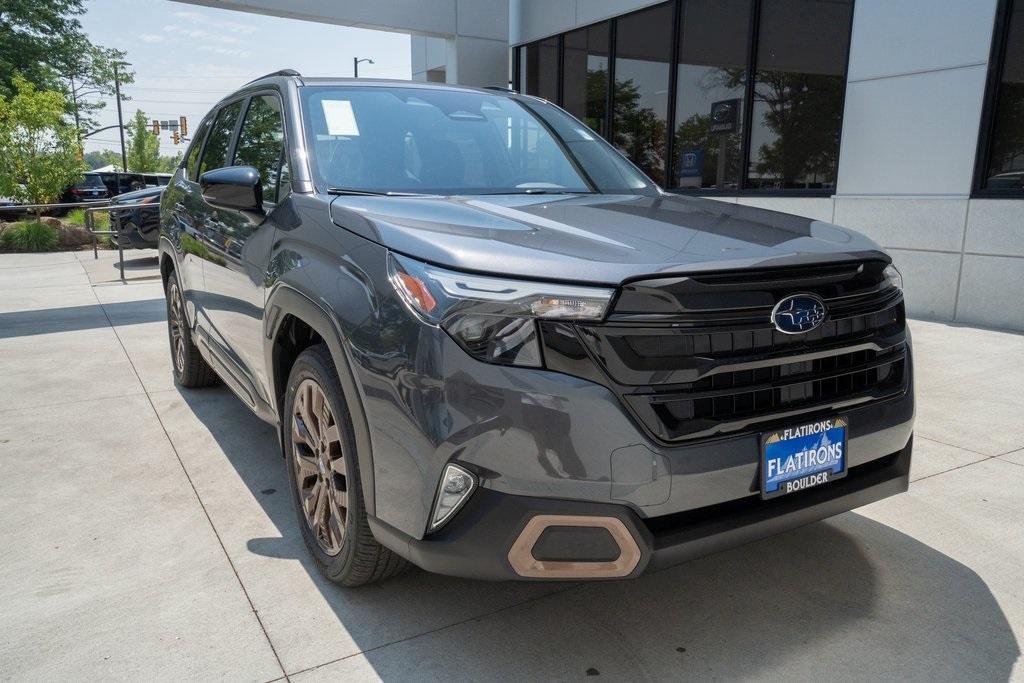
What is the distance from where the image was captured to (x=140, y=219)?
37.8 feet

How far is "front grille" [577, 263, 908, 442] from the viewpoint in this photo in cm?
192

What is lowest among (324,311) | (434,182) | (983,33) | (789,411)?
(789,411)

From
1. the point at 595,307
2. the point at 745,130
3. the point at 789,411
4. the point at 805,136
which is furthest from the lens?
the point at 745,130

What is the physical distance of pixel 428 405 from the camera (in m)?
1.95

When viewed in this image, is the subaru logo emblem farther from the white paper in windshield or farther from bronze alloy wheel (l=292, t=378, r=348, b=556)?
the white paper in windshield

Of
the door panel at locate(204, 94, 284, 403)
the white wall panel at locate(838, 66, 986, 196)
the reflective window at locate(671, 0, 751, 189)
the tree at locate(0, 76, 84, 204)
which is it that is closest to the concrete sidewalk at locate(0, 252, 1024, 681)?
the door panel at locate(204, 94, 284, 403)

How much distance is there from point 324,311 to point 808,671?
1757 millimetres

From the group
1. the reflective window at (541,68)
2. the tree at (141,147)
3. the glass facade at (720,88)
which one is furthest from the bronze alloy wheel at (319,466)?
the tree at (141,147)

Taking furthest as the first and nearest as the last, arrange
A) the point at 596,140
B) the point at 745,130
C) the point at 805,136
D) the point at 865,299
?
the point at 745,130 → the point at 805,136 → the point at 596,140 → the point at 865,299

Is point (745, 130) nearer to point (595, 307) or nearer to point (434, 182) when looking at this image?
point (434, 182)

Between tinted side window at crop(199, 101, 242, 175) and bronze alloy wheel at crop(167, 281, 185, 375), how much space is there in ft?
2.87

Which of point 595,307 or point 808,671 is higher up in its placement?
point 595,307

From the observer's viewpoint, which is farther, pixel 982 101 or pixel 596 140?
pixel 982 101

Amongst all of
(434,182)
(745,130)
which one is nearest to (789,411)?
(434,182)
